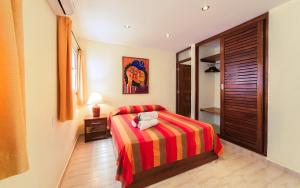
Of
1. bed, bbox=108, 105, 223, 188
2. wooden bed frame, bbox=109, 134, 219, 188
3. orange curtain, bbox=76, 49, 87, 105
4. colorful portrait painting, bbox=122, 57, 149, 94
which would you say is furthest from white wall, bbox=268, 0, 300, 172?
orange curtain, bbox=76, 49, 87, 105

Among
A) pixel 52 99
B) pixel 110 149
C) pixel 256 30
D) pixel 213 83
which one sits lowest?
pixel 110 149

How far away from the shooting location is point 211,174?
1878 mm

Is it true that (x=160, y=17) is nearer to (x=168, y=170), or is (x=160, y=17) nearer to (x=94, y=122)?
(x=168, y=170)

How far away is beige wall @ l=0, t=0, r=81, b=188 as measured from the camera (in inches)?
40.2

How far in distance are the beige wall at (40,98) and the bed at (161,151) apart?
2.43 feet

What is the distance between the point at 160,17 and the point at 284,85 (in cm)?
223

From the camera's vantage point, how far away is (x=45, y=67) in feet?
4.39

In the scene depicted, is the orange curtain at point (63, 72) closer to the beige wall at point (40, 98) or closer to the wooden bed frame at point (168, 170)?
the beige wall at point (40, 98)

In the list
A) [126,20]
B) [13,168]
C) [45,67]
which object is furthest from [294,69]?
[45,67]

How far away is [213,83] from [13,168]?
416 cm

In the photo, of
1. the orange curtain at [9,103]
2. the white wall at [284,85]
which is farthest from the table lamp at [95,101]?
the white wall at [284,85]

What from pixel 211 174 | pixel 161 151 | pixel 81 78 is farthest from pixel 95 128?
pixel 211 174

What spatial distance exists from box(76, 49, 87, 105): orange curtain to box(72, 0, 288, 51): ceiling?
0.53 m

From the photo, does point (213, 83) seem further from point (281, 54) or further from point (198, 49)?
point (281, 54)
